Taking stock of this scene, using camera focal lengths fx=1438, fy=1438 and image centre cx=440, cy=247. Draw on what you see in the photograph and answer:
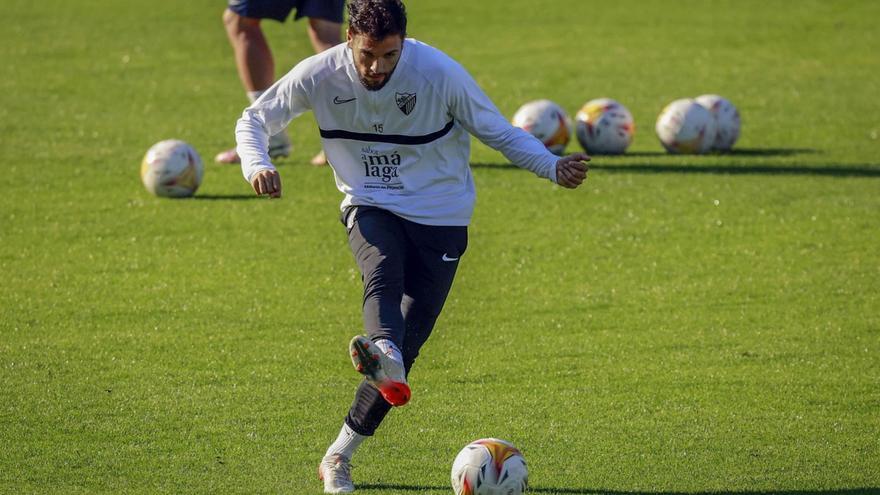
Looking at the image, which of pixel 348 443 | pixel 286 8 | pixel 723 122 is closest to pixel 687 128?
pixel 723 122

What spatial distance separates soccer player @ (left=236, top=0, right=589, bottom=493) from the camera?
5.98 metres

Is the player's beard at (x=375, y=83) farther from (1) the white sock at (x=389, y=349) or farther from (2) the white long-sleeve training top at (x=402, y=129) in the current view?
(1) the white sock at (x=389, y=349)

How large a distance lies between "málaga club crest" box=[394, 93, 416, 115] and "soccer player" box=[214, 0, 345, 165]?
5.98 metres

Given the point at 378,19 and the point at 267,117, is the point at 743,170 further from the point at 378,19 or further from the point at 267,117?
the point at 378,19

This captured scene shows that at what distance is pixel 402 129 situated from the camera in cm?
607

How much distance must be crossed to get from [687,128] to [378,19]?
8017 mm

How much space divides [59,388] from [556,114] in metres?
6.64

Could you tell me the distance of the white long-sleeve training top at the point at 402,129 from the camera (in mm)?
6008

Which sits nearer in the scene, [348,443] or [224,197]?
[348,443]

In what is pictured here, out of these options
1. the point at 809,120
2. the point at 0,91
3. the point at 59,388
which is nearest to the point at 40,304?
the point at 59,388

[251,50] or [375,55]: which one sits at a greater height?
[375,55]

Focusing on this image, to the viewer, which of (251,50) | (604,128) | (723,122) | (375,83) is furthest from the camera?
(723,122)

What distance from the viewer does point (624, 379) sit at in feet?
25.2

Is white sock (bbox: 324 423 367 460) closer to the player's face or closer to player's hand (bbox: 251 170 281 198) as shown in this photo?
player's hand (bbox: 251 170 281 198)
